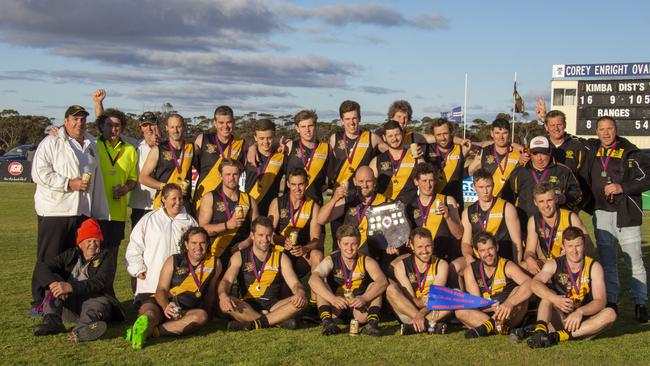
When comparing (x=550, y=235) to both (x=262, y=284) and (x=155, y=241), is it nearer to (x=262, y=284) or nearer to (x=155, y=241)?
(x=262, y=284)

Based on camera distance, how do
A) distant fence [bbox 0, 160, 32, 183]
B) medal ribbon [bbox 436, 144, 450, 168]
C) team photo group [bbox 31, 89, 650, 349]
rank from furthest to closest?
1. distant fence [bbox 0, 160, 32, 183]
2. medal ribbon [bbox 436, 144, 450, 168]
3. team photo group [bbox 31, 89, 650, 349]

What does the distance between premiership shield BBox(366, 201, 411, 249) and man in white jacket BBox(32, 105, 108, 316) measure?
9.30 feet

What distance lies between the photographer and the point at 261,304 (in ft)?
22.5

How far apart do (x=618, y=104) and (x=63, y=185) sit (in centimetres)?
2405

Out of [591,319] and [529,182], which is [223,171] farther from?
[591,319]

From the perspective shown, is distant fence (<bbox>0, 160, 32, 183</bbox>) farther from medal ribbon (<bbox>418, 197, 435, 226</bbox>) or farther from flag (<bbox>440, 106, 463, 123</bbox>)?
medal ribbon (<bbox>418, 197, 435, 226</bbox>)

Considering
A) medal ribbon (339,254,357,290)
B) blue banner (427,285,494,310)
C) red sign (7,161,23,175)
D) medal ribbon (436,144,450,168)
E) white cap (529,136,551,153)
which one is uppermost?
white cap (529,136,551,153)

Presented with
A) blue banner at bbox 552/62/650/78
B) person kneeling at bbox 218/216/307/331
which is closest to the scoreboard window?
blue banner at bbox 552/62/650/78

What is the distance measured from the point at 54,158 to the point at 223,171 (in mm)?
1648

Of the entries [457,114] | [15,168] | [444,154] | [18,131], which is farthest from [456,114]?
[18,131]

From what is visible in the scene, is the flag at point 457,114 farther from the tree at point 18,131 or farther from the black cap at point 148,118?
the tree at point 18,131

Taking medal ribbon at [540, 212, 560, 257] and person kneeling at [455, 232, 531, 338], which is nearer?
person kneeling at [455, 232, 531, 338]

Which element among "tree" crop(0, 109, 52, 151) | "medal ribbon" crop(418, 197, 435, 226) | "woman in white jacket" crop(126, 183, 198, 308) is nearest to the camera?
"woman in white jacket" crop(126, 183, 198, 308)

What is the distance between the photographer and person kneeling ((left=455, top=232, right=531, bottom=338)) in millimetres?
6270
